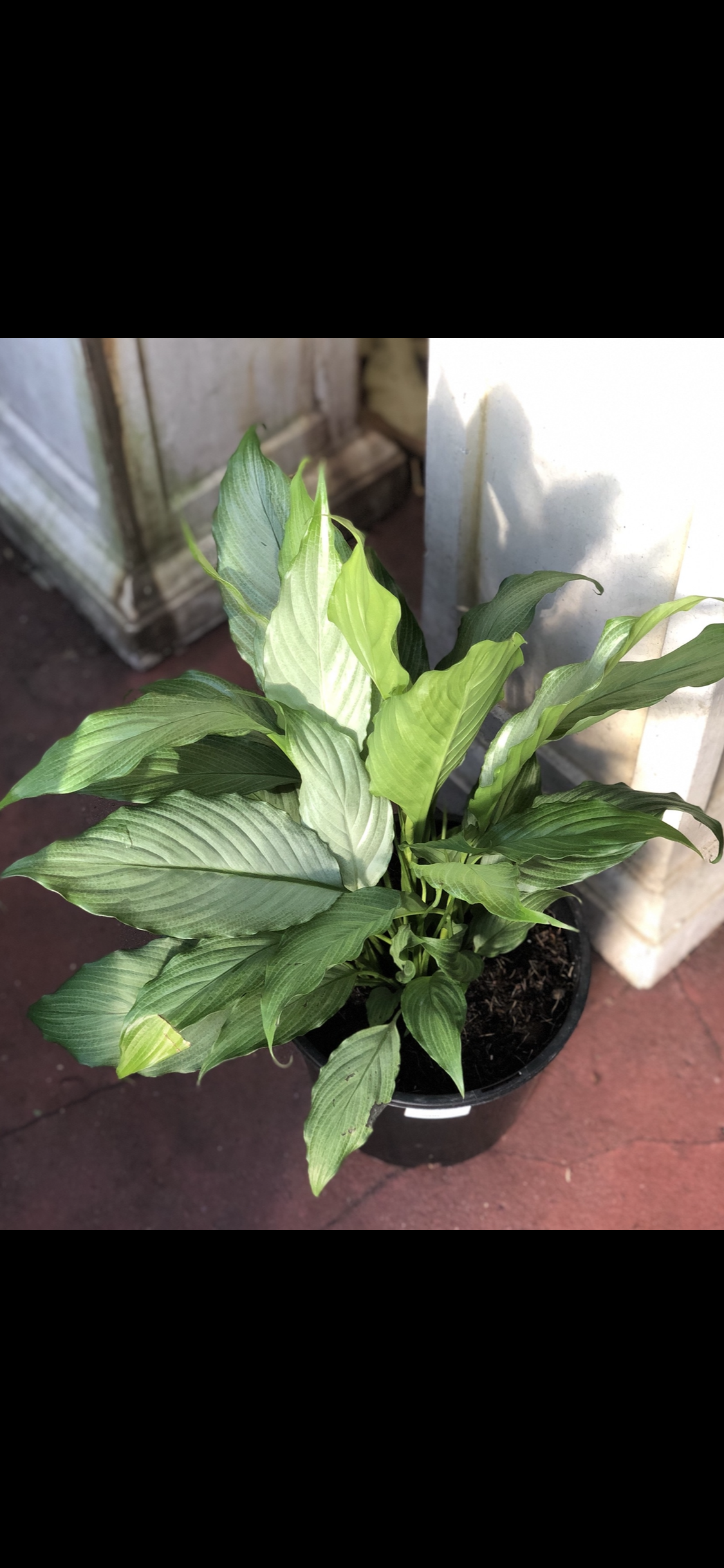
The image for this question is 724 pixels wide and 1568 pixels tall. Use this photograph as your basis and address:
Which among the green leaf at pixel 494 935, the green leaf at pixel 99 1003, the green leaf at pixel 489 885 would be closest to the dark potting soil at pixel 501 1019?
the green leaf at pixel 494 935

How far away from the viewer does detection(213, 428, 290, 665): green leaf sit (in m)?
1.20

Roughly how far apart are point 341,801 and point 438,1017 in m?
0.23

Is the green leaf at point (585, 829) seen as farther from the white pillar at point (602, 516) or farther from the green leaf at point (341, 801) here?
the white pillar at point (602, 516)

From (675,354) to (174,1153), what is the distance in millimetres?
1202

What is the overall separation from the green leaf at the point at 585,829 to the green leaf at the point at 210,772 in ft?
0.80

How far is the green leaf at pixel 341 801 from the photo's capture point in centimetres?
109

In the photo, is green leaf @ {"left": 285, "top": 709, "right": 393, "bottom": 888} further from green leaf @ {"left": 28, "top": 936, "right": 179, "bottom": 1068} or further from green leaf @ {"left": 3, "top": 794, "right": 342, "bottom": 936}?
green leaf @ {"left": 28, "top": 936, "right": 179, "bottom": 1068}

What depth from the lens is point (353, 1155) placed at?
1.67m

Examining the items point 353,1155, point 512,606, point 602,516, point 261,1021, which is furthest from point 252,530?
point 353,1155

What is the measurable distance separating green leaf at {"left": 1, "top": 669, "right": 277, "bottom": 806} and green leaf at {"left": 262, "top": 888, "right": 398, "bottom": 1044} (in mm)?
189

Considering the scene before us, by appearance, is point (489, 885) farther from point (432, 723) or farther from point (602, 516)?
point (602, 516)

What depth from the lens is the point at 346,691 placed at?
110cm

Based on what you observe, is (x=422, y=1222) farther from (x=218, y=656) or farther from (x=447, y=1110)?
(x=218, y=656)

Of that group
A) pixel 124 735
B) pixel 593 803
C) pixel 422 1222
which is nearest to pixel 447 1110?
pixel 422 1222
